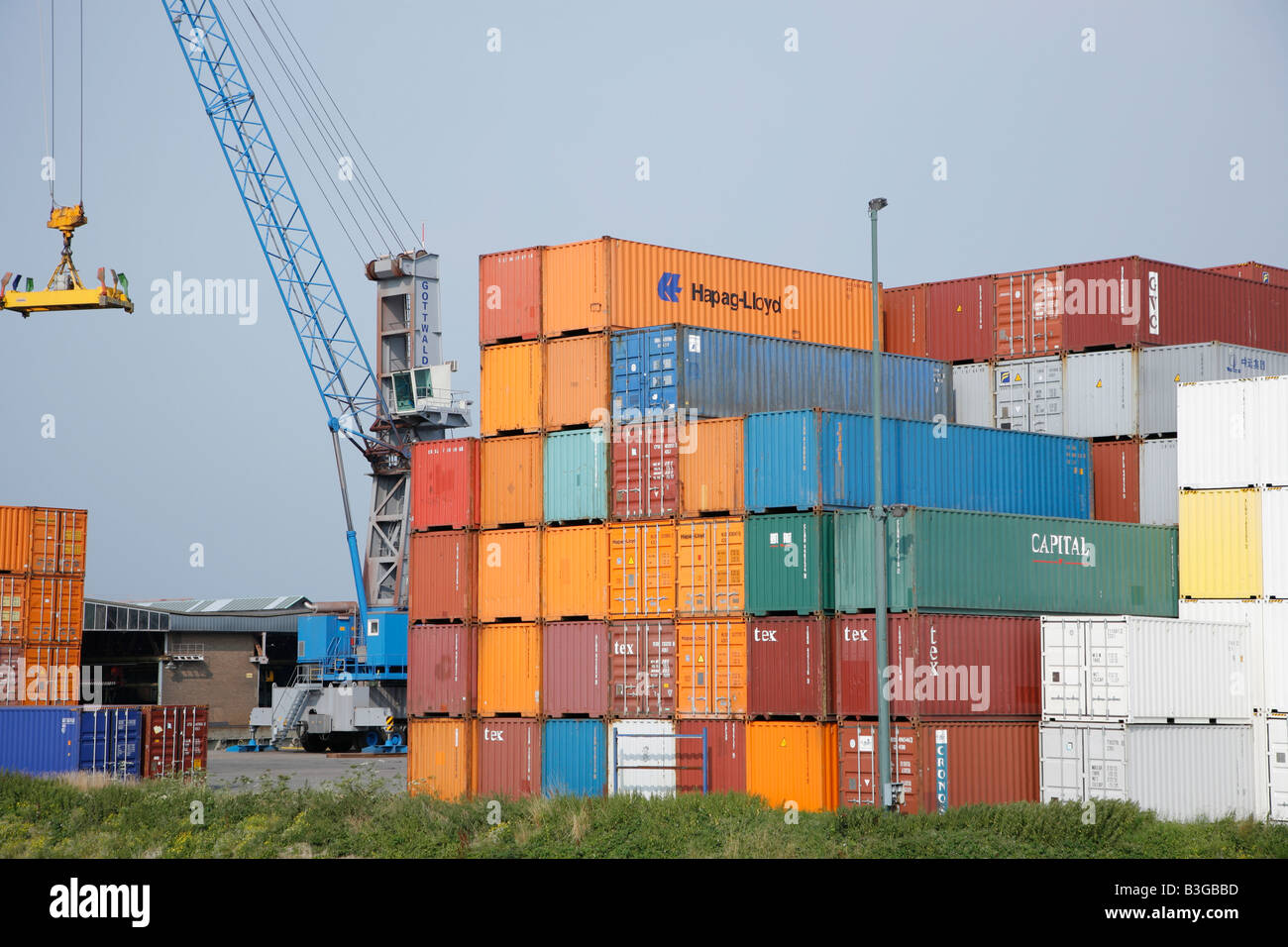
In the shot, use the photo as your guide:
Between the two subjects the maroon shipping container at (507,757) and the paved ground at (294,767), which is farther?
the paved ground at (294,767)

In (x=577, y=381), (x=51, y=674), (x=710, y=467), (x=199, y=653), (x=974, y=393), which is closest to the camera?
(x=710, y=467)

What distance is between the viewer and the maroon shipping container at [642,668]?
36031mm

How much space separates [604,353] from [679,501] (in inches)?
180

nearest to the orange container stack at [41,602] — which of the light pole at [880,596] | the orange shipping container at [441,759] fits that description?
the orange shipping container at [441,759]

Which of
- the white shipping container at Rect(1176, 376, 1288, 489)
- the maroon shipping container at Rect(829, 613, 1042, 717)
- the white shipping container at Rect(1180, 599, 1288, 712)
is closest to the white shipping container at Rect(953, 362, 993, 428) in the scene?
the white shipping container at Rect(1176, 376, 1288, 489)

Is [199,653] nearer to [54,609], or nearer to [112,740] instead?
[54,609]

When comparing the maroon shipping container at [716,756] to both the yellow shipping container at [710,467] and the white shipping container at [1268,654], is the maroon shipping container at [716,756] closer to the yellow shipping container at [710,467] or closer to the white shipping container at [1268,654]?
the yellow shipping container at [710,467]

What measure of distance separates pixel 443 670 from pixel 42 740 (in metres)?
14.7

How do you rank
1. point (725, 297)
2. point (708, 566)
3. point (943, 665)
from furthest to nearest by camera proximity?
1. point (725, 297)
2. point (708, 566)
3. point (943, 665)

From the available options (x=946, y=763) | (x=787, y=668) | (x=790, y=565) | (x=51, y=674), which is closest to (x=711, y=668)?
(x=787, y=668)

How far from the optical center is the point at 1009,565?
34.5 meters

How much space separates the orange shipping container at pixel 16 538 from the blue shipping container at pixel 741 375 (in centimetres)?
2525

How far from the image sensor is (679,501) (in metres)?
36.3
